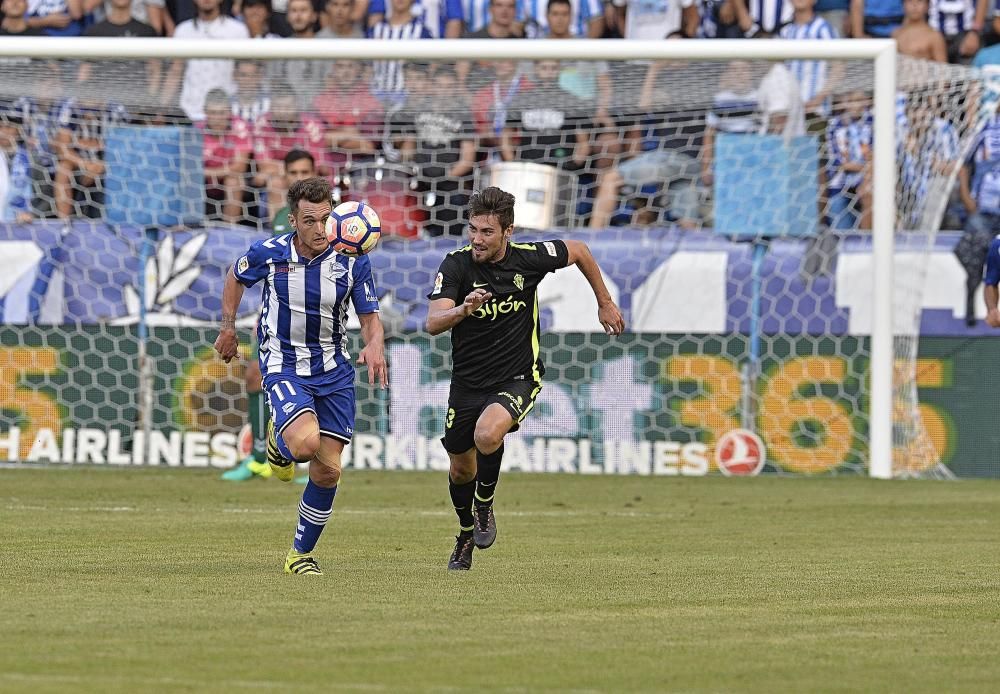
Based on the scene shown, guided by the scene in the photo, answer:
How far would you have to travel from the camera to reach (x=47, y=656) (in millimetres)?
5902

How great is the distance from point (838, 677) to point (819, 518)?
6.83 metres

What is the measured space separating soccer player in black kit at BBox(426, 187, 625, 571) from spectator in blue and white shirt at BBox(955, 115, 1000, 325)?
25.2 ft

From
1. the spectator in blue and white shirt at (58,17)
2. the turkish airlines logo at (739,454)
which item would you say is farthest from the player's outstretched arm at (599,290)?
the spectator in blue and white shirt at (58,17)

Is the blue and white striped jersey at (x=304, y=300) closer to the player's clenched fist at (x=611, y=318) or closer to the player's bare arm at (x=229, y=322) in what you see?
the player's bare arm at (x=229, y=322)

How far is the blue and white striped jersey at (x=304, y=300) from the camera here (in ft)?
29.2

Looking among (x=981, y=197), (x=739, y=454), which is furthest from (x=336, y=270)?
(x=981, y=197)

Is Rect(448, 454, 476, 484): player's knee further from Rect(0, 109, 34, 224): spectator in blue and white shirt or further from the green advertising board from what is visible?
Rect(0, 109, 34, 224): spectator in blue and white shirt

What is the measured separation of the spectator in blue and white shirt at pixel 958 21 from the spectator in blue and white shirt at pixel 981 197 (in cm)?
191

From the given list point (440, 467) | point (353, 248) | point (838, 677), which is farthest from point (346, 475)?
point (838, 677)

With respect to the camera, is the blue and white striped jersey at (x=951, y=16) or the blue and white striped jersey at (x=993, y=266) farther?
the blue and white striped jersey at (x=951, y=16)

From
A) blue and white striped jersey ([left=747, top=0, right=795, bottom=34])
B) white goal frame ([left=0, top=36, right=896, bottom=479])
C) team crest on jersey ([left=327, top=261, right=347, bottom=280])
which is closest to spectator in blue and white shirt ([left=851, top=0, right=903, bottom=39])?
blue and white striped jersey ([left=747, top=0, right=795, bottom=34])

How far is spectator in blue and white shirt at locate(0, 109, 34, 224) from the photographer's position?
54.9 feet

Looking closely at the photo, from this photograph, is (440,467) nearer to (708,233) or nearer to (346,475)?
(346,475)

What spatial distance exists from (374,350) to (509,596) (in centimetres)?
156
